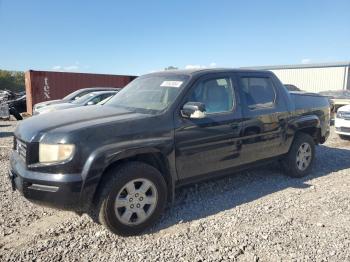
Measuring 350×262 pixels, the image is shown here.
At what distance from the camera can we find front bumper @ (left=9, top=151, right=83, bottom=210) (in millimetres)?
3318

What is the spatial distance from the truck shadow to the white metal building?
27.2 metres

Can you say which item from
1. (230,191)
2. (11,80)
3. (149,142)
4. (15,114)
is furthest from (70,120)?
(11,80)

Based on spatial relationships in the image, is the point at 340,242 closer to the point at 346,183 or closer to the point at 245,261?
the point at 245,261

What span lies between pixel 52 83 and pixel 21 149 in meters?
17.2

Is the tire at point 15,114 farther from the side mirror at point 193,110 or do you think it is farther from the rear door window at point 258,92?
the side mirror at point 193,110

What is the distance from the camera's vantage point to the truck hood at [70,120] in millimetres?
3529

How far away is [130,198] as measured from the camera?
12.2 feet

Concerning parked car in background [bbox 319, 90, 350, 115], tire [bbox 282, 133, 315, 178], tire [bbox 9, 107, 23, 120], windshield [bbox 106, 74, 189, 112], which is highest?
windshield [bbox 106, 74, 189, 112]

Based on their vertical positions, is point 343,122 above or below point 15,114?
above

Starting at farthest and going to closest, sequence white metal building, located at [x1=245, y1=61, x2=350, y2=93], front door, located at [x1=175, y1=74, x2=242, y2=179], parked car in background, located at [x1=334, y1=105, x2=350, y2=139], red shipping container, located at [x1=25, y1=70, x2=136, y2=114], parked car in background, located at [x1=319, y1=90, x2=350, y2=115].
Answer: white metal building, located at [x1=245, y1=61, x2=350, y2=93] < red shipping container, located at [x1=25, y1=70, x2=136, y2=114] < parked car in background, located at [x1=319, y1=90, x2=350, y2=115] < parked car in background, located at [x1=334, y1=105, x2=350, y2=139] < front door, located at [x1=175, y1=74, x2=242, y2=179]

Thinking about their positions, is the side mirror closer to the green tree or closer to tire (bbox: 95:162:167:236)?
tire (bbox: 95:162:167:236)

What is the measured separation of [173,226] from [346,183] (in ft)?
10.8

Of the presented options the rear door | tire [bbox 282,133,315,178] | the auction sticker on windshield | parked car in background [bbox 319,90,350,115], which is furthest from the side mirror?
parked car in background [bbox 319,90,350,115]

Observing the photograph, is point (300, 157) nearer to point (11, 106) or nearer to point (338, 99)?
point (338, 99)
